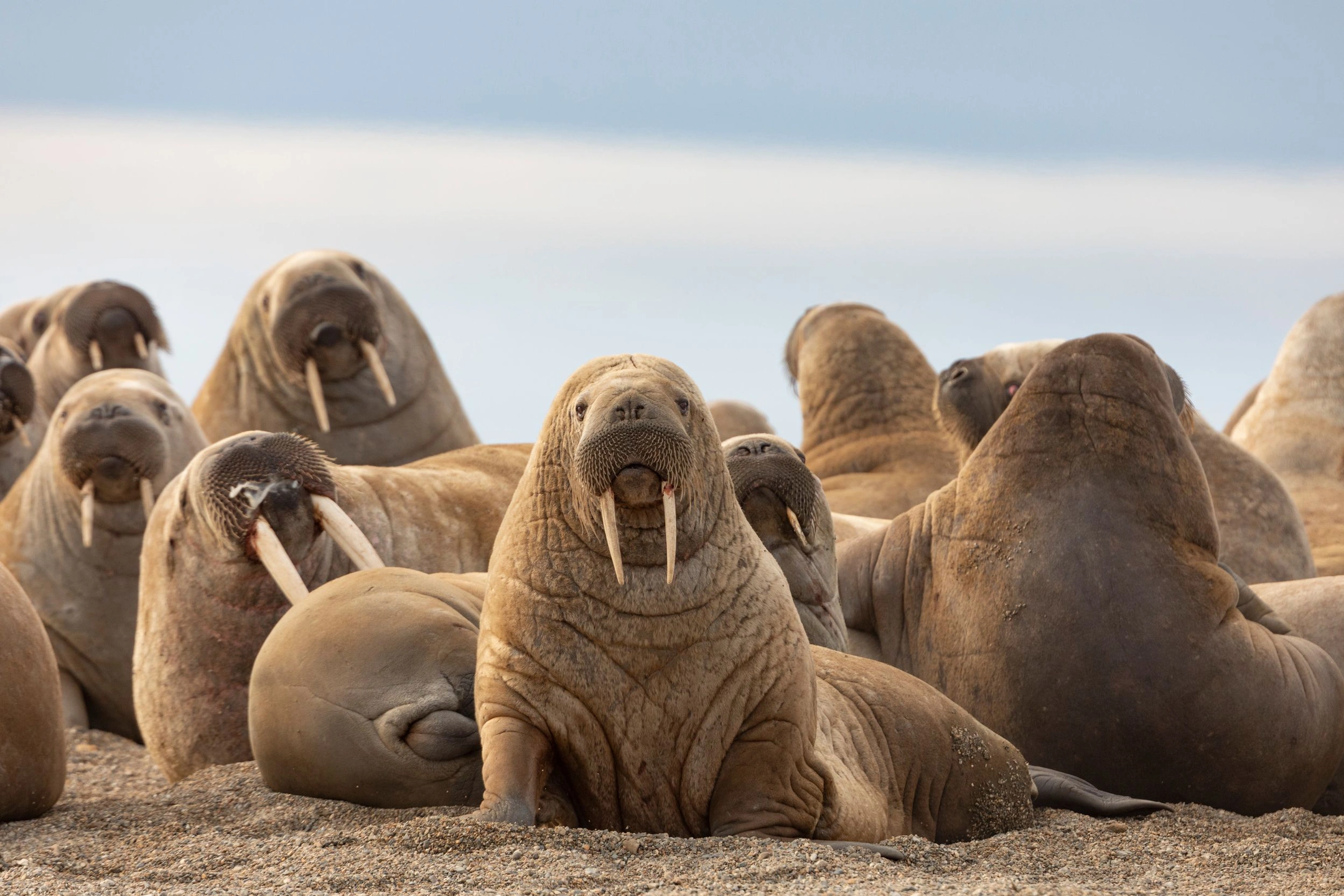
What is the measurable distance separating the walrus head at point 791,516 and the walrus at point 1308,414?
17.4ft

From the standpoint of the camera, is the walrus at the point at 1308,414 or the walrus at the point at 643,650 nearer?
the walrus at the point at 643,650

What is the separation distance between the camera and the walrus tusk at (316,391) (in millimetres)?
8930

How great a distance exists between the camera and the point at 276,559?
5797 mm

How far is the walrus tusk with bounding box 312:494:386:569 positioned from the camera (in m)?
5.95

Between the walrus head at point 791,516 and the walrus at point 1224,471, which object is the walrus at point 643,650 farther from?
the walrus at point 1224,471

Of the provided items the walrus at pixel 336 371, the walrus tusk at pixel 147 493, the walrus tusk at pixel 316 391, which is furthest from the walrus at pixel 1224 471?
the walrus tusk at pixel 147 493

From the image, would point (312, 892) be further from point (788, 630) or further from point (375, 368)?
point (375, 368)

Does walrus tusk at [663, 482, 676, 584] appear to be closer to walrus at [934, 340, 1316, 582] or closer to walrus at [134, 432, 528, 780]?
walrus at [134, 432, 528, 780]

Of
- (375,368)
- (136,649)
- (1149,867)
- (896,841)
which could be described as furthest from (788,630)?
(375,368)

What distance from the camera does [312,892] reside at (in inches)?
149

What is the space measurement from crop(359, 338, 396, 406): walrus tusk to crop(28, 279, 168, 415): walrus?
286 cm

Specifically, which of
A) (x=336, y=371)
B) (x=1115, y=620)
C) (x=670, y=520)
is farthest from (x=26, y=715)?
(x=336, y=371)

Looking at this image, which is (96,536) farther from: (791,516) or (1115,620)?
(1115,620)

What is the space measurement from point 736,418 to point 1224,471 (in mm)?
5784
